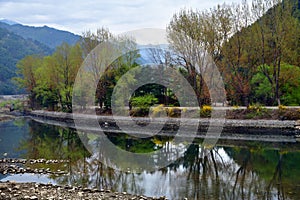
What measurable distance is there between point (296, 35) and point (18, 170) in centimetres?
2752

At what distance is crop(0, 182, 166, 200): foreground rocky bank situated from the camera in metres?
11.5

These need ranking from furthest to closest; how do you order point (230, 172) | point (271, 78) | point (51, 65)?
point (51, 65)
point (271, 78)
point (230, 172)

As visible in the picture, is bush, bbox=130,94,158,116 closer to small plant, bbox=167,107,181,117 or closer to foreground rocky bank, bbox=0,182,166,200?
small plant, bbox=167,107,181,117

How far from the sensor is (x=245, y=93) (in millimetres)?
31688

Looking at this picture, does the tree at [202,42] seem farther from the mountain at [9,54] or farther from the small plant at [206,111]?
the mountain at [9,54]

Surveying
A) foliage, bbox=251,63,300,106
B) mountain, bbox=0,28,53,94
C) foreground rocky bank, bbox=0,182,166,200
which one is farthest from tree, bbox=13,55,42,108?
foreground rocky bank, bbox=0,182,166,200

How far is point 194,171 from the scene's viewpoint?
16.1m

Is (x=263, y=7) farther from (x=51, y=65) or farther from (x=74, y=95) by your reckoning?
(x=51, y=65)

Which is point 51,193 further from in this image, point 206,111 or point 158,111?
point 158,111

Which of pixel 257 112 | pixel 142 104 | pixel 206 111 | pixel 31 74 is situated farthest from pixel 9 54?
pixel 257 112

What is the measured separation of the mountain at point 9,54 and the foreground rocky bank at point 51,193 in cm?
6287

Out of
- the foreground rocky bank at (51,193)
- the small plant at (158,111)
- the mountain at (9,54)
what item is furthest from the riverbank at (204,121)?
the mountain at (9,54)

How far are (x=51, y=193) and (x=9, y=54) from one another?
357 ft

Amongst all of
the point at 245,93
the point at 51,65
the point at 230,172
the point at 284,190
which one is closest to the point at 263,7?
the point at 245,93
